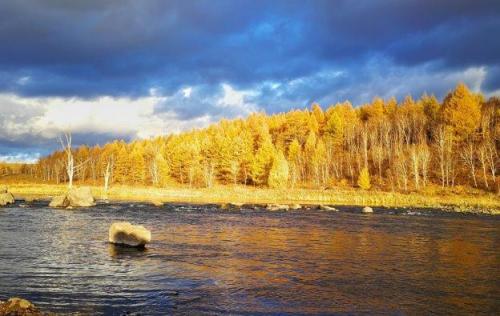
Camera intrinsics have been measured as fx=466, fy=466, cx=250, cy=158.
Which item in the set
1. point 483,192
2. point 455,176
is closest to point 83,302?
point 483,192

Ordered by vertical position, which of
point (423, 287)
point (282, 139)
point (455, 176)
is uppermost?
point (282, 139)

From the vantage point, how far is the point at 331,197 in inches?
3250

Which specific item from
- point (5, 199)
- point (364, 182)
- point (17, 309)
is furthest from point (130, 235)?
point (364, 182)

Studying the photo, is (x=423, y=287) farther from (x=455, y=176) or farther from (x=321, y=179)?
(x=321, y=179)

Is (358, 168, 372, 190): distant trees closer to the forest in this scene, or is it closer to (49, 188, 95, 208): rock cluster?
the forest

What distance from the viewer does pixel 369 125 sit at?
445 ft

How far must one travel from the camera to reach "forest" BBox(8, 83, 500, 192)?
95.6 m

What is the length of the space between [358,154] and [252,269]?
100 meters

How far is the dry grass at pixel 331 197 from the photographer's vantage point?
6888 centimetres

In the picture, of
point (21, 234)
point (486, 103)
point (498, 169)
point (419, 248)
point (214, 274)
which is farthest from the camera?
point (486, 103)

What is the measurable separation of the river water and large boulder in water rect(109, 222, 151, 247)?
80 centimetres

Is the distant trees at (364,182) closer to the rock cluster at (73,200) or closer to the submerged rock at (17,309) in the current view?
the rock cluster at (73,200)

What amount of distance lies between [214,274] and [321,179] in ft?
308

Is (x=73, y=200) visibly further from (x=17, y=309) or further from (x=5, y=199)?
(x=17, y=309)
